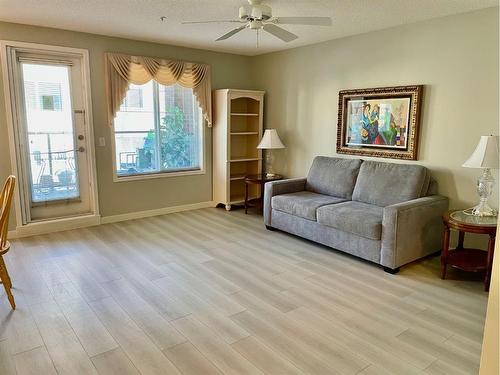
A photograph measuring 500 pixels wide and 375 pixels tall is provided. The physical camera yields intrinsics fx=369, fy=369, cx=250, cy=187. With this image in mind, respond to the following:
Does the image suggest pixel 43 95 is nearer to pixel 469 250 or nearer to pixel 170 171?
pixel 170 171

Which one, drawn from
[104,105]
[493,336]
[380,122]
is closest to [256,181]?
[380,122]

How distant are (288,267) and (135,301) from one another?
4.80 feet

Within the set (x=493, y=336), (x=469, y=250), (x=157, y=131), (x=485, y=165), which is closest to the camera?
(x=493, y=336)

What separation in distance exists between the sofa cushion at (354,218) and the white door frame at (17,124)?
296cm

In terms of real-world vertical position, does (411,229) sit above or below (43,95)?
below

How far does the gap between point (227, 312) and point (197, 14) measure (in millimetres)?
2857

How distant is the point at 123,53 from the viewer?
483 centimetres

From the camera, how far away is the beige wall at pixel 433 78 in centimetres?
354

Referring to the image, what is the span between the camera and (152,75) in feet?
16.4

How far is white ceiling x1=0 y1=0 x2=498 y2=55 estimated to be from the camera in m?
3.34

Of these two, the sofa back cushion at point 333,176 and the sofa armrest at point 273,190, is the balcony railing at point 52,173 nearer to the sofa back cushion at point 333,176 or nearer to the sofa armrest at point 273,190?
the sofa armrest at point 273,190

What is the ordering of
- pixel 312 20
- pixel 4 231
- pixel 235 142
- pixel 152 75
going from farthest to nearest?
pixel 235 142, pixel 152 75, pixel 312 20, pixel 4 231

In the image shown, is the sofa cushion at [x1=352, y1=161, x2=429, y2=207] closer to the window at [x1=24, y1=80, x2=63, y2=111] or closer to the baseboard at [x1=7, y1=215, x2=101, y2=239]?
the baseboard at [x1=7, y1=215, x2=101, y2=239]

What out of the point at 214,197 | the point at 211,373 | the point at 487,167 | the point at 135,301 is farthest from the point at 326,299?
the point at 214,197
